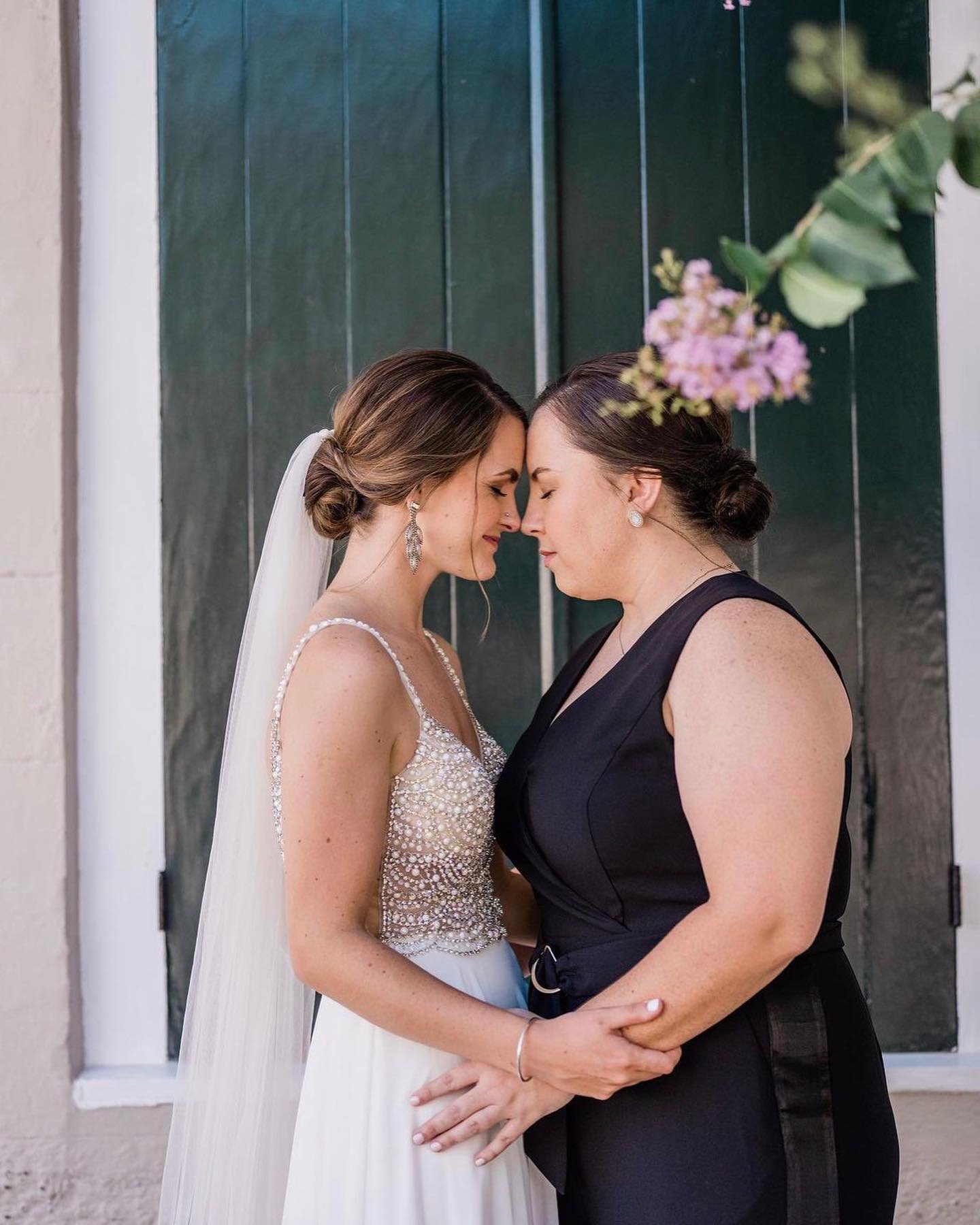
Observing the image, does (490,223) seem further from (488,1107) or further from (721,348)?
(721,348)

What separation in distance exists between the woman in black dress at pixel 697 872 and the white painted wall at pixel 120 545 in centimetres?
121

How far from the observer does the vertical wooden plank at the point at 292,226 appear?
2.89 m

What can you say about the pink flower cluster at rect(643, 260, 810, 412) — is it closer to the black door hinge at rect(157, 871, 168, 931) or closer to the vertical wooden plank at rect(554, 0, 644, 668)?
the vertical wooden plank at rect(554, 0, 644, 668)

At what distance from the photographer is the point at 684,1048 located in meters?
1.80

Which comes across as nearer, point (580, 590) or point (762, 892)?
point (762, 892)

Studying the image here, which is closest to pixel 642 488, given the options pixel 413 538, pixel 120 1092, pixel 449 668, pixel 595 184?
pixel 413 538

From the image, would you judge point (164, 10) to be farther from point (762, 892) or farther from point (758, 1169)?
point (758, 1169)

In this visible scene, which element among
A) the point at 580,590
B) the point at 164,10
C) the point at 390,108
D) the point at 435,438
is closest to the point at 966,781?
the point at 580,590

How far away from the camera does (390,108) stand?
9.52 ft

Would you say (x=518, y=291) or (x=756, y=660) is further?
(x=518, y=291)

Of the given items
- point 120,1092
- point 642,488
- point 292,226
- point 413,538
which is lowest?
point 120,1092

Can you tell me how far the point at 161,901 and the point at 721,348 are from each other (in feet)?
7.72

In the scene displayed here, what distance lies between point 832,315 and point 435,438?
4.28 feet

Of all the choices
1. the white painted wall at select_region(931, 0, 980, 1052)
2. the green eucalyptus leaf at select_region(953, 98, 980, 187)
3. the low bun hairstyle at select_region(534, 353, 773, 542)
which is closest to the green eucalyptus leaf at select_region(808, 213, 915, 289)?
the green eucalyptus leaf at select_region(953, 98, 980, 187)
